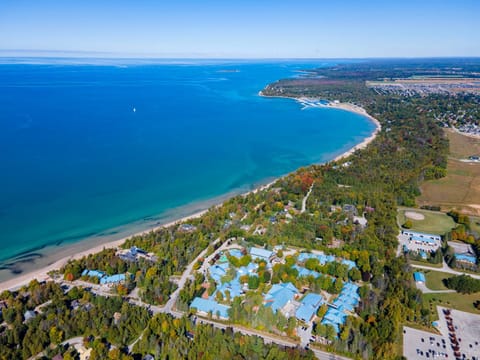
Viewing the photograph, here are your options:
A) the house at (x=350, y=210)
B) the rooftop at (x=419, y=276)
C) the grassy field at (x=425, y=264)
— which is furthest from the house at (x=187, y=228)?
the grassy field at (x=425, y=264)

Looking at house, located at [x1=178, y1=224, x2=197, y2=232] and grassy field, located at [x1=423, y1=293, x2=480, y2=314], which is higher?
house, located at [x1=178, y1=224, x2=197, y2=232]

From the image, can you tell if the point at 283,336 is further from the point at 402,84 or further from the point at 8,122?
the point at 402,84

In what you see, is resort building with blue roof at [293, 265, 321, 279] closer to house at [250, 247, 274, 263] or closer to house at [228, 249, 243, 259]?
house at [250, 247, 274, 263]

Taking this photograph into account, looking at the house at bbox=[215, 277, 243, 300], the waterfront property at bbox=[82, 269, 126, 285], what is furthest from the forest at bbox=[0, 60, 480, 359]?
the house at bbox=[215, 277, 243, 300]

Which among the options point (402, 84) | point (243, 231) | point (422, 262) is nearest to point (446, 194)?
point (422, 262)

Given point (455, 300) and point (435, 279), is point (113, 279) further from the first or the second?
point (455, 300)

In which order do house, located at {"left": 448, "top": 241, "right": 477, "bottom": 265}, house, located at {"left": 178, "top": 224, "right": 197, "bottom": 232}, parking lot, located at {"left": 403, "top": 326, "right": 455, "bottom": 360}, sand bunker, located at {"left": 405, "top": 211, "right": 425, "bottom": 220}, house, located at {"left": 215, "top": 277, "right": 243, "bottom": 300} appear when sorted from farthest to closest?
sand bunker, located at {"left": 405, "top": 211, "right": 425, "bottom": 220} < house, located at {"left": 178, "top": 224, "right": 197, "bottom": 232} < house, located at {"left": 448, "top": 241, "right": 477, "bottom": 265} < house, located at {"left": 215, "top": 277, "right": 243, "bottom": 300} < parking lot, located at {"left": 403, "top": 326, "right": 455, "bottom": 360}

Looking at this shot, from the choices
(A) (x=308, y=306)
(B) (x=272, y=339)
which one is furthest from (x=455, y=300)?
(B) (x=272, y=339)
